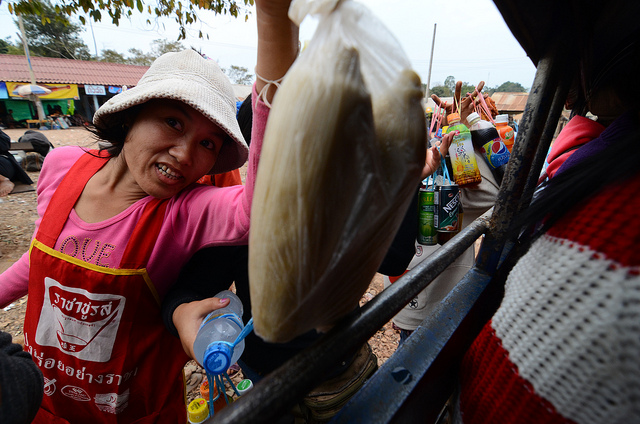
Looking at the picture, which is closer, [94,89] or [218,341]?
[218,341]

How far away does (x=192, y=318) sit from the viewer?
3.37 feet

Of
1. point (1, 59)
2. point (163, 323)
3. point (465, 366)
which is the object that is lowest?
point (1, 59)

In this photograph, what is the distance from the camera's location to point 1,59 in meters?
19.2

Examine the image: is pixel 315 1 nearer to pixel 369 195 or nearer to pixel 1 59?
pixel 369 195

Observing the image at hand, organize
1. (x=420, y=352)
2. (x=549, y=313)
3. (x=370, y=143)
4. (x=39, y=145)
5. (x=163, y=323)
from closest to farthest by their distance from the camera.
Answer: (x=370, y=143) → (x=549, y=313) → (x=420, y=352) → (x=163, y=323) → (x=39, y=145)

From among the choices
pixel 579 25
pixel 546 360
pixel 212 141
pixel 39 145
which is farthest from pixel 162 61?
pixel 39 145

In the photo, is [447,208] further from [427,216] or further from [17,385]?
[17,385]

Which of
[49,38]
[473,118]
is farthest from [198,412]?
[49,38]

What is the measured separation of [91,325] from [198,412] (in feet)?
3.16

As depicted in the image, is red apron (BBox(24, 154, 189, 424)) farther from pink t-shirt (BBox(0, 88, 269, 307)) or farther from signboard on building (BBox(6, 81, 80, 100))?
signboard on building (BBox(6, 81, 80, 100))

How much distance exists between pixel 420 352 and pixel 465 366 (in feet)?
0.45

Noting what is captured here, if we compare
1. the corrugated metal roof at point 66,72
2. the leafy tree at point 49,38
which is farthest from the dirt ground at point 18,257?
the leafy tree at point 49,38

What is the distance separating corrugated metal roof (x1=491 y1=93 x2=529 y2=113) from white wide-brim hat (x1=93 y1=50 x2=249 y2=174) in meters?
11.6

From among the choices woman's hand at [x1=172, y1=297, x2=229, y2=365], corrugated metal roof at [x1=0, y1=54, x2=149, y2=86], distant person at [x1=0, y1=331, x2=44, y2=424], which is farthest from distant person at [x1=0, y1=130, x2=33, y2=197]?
corrugated metal roof at [x1=0, y1=54, x2=149, y2=86]
